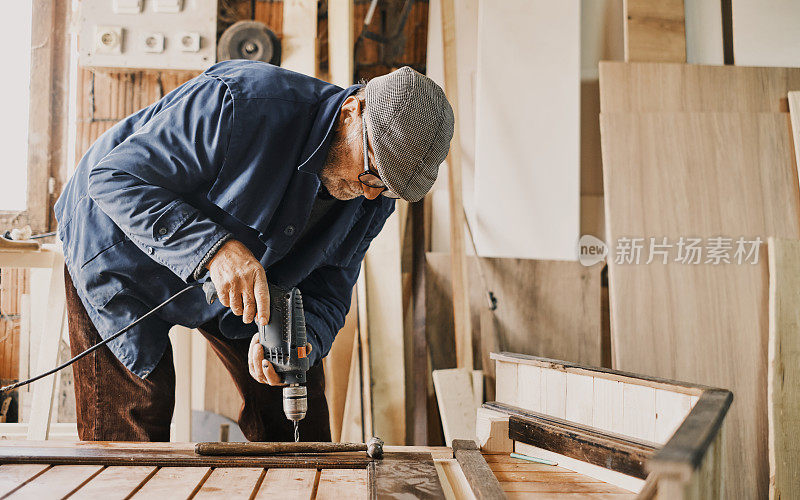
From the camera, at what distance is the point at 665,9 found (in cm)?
286

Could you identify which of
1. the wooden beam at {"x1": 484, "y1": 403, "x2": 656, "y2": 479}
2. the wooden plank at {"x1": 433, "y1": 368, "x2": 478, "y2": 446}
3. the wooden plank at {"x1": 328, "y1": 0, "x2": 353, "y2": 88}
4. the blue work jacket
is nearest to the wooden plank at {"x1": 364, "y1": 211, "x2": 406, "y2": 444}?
the wooden plank at {"x1": 433, "y1": 368, "x2": 478, "y2": 446}

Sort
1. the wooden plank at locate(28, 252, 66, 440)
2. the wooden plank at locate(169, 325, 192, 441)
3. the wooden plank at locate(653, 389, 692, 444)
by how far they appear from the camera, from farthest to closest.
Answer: the wooden plank at locate(169, 325, 192, 441) < the wooden plank at locate(28, 252, 66, 440) < the wooden plank at locate(653, 389, 692, 444)

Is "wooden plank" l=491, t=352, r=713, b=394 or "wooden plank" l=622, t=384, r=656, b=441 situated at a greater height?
"wooden plank" l=491, t=352, r=713, b=394

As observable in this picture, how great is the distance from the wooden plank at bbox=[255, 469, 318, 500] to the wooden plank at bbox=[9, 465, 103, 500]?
1.28ft

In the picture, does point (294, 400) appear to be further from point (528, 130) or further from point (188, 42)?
point (188, 42)

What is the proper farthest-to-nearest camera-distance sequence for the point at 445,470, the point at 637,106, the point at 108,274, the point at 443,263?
the point at 443,263 → the point at 637,106 → the point at 108,274 → the point at 445,470

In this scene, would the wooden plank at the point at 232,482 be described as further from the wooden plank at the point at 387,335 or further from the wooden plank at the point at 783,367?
the wooden plank at the point at 783,367

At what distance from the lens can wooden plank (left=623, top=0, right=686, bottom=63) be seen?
9.29 ft

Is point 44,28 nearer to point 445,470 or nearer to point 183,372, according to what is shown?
A: point 183,372

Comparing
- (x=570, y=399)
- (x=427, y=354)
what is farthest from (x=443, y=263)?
(x=570, y=399)

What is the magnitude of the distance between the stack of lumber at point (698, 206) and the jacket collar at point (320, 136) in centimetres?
164

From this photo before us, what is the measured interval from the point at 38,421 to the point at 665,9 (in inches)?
133

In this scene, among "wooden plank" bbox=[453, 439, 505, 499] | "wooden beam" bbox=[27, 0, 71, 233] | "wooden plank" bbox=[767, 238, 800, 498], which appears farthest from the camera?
"wooden beam" bbox=[27, 0, 71, 233]

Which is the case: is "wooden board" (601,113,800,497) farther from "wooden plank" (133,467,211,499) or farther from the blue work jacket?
"wooden plank" (133,467,211,499)
